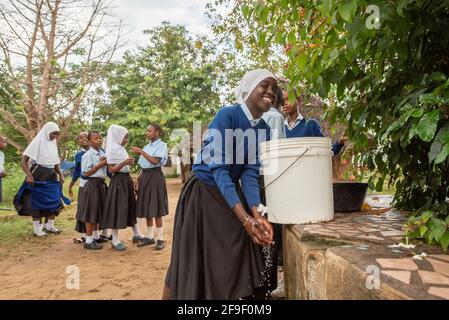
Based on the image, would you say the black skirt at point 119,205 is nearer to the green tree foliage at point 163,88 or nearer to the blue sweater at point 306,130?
the blue sweater at point 306,130

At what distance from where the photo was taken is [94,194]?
16.3 feet

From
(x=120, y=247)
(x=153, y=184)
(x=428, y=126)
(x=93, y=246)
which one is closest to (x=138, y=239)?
(x=120, y=247)

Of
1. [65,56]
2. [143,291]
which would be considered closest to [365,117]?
[143,291]

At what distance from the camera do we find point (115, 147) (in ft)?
16.0

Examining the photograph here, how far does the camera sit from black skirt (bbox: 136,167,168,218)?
4.89m

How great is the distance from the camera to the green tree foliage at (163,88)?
543 inches

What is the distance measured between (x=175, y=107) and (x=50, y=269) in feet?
33.8

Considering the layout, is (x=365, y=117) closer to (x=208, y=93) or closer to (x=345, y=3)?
(x=345, y=3)

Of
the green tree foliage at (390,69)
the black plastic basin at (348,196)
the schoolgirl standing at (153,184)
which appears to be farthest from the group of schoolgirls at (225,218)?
the schoolgirl standing at (153,184)

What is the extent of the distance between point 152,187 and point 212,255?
315 cm

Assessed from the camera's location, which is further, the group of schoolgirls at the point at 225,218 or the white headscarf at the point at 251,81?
the white headscarf at the point at 251,81

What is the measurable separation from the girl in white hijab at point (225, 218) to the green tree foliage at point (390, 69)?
34cm

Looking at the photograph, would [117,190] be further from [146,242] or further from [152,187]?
[146,242]

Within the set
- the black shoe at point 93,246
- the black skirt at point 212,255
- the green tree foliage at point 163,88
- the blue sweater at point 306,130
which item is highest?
the green tree foliage at point 163,88
